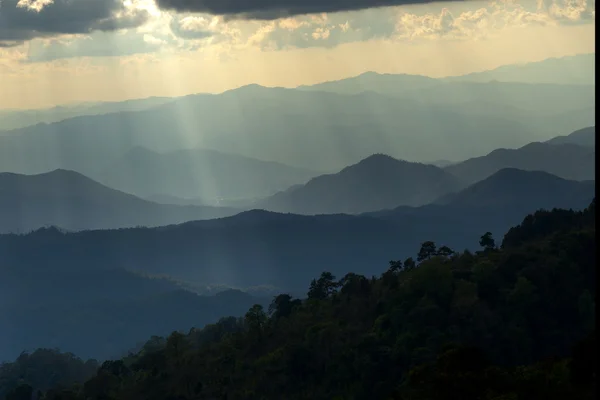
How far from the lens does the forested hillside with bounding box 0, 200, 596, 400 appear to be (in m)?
88.9

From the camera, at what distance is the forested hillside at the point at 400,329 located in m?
88.9

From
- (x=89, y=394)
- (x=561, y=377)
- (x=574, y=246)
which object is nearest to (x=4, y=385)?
(x=89, y=394)

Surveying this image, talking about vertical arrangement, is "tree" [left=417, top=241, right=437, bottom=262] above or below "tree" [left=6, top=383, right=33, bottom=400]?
above

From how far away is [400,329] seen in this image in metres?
96.2

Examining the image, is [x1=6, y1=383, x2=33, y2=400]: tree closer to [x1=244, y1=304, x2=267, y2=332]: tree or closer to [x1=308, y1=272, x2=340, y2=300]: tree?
[x1=244, y1=304, x2=267, y2=332]: tree

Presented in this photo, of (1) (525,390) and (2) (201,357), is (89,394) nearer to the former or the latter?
(2) (201,357)

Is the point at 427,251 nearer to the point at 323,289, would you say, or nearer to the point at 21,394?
the point at 323,289

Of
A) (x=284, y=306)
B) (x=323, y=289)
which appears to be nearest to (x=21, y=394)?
(x=284, y=306)

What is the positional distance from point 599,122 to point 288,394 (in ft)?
262

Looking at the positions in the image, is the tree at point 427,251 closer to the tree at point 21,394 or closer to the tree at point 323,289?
the tree at point 323,289

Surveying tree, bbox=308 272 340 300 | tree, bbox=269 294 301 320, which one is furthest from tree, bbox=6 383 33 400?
tree, bbox=308 272 340 300

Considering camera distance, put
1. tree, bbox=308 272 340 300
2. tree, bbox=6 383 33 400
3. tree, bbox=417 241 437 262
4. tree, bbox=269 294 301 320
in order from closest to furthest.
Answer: tree, bbox=417 241 437 262, tree, bbox=269 294 301 320, tree, bbox=308 272 340 300, tree, bbox=6 383 33 400

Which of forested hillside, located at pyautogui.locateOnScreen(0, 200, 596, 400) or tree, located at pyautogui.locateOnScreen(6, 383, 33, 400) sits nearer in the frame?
forested hillside, located at pyautogui.locateOnScreen(0, 200, 596, 400)

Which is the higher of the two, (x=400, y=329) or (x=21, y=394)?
(x=400, y=329)
